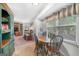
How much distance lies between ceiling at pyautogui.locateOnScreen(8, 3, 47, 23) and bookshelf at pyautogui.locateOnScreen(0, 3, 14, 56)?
0.09 m

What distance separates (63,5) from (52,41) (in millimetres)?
622

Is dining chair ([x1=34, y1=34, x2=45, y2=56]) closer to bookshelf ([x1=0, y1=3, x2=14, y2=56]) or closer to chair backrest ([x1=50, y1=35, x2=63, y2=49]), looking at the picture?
chair backrest ([x1=50, y1=35, x2=63, y2=49])

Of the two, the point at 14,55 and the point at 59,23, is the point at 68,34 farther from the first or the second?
the point at 14,55

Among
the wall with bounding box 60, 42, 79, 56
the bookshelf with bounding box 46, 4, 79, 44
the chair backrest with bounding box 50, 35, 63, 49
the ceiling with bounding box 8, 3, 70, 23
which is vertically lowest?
the wall with bounding box 60, 42, 79, 56

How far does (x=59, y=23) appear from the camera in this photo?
2.28 metres

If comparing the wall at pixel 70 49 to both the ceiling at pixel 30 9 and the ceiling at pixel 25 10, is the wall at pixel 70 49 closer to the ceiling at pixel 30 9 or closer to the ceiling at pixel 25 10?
the ceiling at pixel 30 9

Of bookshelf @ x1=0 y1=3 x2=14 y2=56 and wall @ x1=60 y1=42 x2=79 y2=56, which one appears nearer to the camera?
bookshelf @ x1=0 y1=3 x2=14 y2=56

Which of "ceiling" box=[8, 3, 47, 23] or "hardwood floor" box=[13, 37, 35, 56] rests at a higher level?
"ceiling" box=[8, 3, 47, 23]

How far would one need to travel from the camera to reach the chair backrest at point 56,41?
224 centimetres

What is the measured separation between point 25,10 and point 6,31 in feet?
1.52

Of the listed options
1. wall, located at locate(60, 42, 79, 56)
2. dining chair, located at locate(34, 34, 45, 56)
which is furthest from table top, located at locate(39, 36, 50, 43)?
wall, located at locate(60, 42, 79, 56)

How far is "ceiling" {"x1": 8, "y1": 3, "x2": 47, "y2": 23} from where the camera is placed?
2.22m

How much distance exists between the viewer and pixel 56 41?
7.52 feet

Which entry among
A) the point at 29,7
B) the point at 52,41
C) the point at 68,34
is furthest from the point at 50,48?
the point at 29,7
